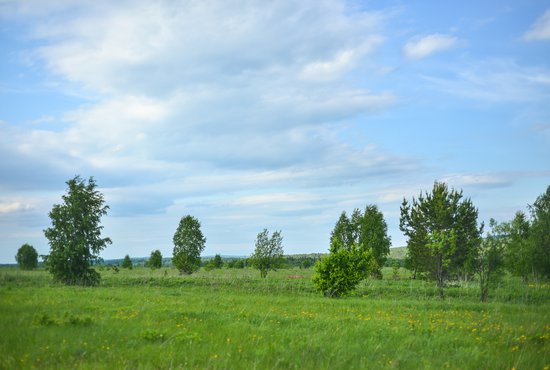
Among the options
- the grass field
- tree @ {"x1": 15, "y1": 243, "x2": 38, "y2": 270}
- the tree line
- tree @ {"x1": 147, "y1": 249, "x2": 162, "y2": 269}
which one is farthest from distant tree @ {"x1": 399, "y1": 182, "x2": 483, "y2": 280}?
tree @ {"x1": 15, "y1": 243, "x2": 38, "y2": 270}

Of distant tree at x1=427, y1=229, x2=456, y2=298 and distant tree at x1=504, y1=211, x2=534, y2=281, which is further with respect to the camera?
distant tree at x1=504, y1=211, x2=534, y2=281

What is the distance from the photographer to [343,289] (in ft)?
93.4

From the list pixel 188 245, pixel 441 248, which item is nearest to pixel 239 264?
pixel 188 245

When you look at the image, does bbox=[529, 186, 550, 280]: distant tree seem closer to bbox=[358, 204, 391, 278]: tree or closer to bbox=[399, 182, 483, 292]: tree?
bbox=[399, 182, 483, 292]: tree

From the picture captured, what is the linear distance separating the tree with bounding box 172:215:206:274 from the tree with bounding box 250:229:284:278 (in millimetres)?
9618

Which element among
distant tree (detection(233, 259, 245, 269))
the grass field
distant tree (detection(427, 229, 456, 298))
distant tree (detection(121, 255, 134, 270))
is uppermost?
distant tree (detection(427, 229, 456, 298))

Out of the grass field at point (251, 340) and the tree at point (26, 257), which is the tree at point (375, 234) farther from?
the tree at point (26, 257)

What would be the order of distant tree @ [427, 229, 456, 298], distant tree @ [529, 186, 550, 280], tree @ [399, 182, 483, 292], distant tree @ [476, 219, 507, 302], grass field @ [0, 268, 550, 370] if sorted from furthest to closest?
distant tree @ [529, 186, 550, 280], tree @ [399, 182, 483, 292], distant tree @ [427, 229, 456, 298], distant tree @ [476, 219, 507, 302], grass field @ [0, 268, 550, 370]

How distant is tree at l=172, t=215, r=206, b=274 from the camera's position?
5509 centimetres

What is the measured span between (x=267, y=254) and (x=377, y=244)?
15.4 metres

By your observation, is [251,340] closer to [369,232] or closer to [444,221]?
[444,221]

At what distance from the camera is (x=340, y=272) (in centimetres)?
2830

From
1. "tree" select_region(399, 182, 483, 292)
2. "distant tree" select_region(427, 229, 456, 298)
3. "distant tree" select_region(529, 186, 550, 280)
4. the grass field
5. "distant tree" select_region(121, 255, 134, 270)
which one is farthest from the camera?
"distant tree" select_region(121, 255, 134, 270)

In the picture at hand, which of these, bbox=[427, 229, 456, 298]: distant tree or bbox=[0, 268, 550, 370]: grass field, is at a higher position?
bbox=[427, 229, 456, 298]: distant tree
